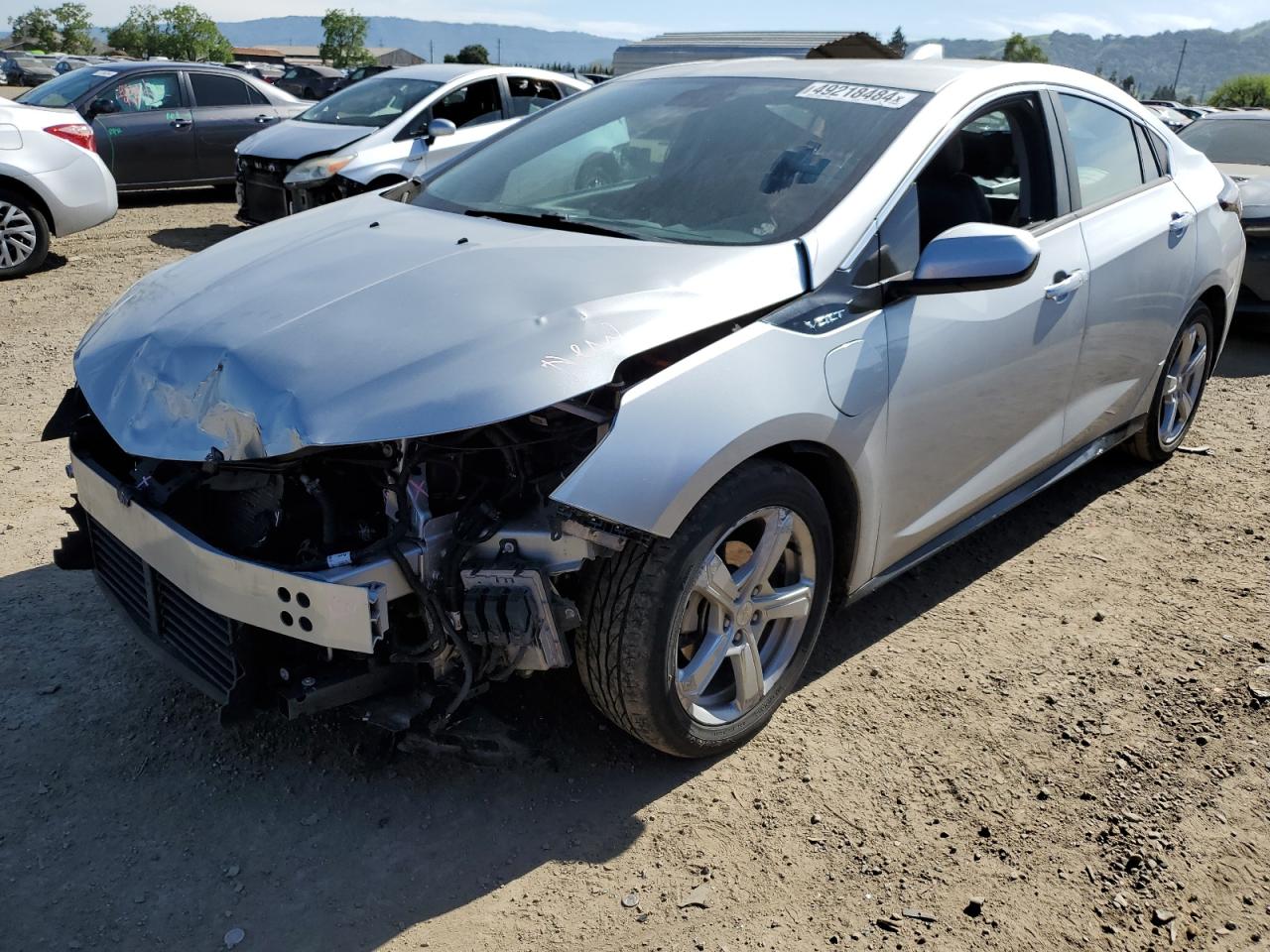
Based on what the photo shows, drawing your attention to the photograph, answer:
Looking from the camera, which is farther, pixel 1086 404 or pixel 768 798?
pixel 1086 404

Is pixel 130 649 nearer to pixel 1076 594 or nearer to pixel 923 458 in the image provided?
pixel 923 458

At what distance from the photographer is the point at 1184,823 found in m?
2.78

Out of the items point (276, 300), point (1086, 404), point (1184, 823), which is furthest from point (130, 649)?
point (1086, 404)

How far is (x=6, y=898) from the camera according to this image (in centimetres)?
241

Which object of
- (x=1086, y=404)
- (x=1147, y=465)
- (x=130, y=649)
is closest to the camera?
(x=130, y=649)

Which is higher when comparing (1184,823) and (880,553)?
(880,553)

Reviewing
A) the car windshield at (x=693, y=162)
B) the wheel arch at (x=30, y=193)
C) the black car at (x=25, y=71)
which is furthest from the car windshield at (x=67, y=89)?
the black car at (x=25, y=71)

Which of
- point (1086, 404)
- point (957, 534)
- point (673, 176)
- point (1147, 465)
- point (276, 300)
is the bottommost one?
point (1147, 465)

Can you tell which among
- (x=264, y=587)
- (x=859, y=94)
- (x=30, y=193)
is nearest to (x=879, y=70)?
(x=859, y=94)

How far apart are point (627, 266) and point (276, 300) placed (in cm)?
88

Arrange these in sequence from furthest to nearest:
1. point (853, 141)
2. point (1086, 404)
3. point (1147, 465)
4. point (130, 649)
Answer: point (1147, 465) → point (1086, 404) → point (130, 649) → point (853, 141)

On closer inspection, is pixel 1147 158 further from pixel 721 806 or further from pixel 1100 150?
pixel 721 806

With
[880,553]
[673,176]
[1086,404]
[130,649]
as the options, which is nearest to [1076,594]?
[1086,404]

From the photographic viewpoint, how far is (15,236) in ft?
26.9
